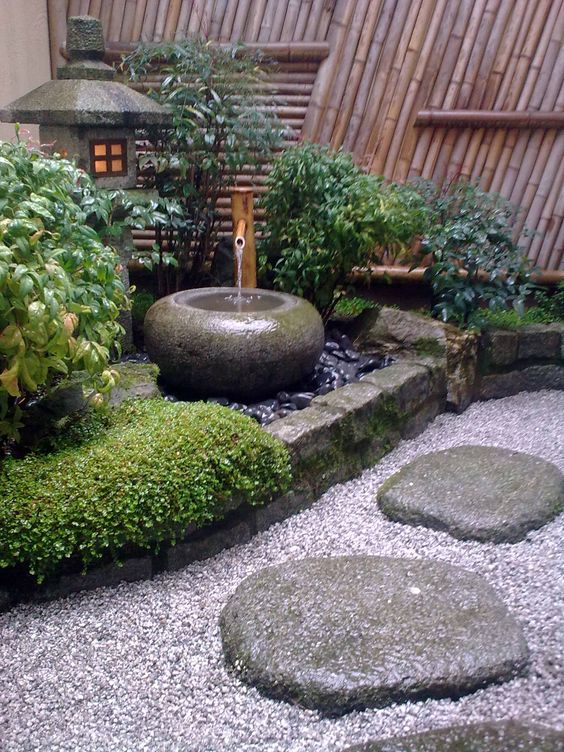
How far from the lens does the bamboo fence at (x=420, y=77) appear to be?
18.3 feet

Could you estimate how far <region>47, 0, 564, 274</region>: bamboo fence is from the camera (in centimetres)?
557

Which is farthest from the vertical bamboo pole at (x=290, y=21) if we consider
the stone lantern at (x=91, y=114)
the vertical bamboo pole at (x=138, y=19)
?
the stone lantern at (x=91, y=114)

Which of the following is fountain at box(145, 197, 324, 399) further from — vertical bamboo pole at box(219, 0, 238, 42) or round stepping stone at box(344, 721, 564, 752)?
vertical bamboo pole at box(219, 0, 238, 42)

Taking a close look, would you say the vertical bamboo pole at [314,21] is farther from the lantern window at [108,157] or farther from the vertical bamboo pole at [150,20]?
the lantern window at [108,157]

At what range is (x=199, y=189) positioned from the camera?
214 inches

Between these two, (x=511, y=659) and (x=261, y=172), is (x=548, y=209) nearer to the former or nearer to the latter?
(x=261, y=172)

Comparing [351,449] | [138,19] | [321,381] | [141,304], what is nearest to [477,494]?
[351,449]

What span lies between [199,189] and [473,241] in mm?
2085

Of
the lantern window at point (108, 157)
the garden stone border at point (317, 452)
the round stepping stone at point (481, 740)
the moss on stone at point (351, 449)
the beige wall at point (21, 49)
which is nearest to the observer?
the round stepping stone at point (481, 740)

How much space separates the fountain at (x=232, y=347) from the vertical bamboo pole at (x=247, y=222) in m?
0.96

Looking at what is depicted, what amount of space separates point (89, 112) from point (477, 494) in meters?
3.02

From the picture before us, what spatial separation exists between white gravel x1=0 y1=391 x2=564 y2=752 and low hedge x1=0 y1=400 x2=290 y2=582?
0.72 ft

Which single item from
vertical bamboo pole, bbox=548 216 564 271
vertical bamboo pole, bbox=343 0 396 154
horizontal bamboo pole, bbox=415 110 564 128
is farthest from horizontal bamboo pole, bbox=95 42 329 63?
vertical bamboo pole, bbox=548 216 564 271

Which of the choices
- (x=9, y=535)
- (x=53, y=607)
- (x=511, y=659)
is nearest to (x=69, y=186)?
(x=9, y=535)
